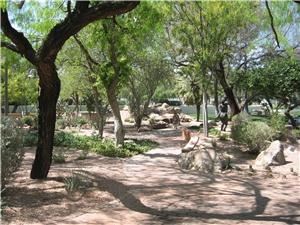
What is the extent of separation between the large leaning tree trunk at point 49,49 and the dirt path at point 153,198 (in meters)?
0.75

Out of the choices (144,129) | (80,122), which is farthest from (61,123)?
(144,129)

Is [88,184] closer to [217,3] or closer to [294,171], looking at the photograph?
[294,171]

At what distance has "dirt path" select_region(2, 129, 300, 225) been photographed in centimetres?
720

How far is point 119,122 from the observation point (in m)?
17.3

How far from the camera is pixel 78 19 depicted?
8383 mm

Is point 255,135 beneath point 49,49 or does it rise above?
beneath

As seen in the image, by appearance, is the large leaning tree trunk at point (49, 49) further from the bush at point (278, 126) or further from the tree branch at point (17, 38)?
the bush at point (278, 126)

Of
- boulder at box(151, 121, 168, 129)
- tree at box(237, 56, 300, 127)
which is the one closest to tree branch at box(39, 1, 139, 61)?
tree at box(237, 56, 300, 127)

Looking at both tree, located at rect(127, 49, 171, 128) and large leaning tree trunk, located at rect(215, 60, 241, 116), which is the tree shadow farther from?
tree, located at rect(127, 49, 171, 128)

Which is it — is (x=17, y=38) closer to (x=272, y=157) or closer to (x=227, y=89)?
(x=272, y=157)

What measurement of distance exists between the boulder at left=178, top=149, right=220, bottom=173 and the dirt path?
502 mm

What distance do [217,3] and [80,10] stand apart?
897cm

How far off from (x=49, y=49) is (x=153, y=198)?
3392 millimetres

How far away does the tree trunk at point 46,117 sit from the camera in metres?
9.51
